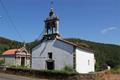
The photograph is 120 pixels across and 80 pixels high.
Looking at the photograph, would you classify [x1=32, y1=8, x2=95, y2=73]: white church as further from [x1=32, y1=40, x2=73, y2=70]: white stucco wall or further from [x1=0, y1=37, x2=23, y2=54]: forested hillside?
[x1=0, y1=37, x2=23, y2=54]: forested hillside

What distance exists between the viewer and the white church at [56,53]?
37.9 metres

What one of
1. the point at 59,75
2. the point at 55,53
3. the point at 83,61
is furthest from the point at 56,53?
the point at 59,75

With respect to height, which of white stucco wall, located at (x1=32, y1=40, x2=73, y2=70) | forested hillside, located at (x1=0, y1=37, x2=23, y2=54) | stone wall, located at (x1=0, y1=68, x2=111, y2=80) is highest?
forested hillside, located at (x1=0, y1=37, x2=23, y2=54)

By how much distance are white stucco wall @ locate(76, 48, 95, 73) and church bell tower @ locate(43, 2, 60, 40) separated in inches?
177

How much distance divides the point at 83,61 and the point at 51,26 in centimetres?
745

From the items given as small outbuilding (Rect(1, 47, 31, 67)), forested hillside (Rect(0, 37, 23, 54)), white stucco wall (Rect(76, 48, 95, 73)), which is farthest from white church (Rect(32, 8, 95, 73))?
forested hillside (Rect(0, 37, 23, 54))

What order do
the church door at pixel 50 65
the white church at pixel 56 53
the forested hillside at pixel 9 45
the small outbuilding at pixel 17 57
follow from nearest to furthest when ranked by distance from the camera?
1. the white church at pixel 56 53
2. the church door at pixel 50 65
3. the small outbuilding at pixel 17 57
4. the forested hillside at pixel 9 45

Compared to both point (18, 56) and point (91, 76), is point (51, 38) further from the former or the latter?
point (18, 56)

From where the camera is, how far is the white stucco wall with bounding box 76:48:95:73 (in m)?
38.2

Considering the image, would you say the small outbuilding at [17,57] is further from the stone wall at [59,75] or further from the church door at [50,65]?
the stone wall at [59,75]

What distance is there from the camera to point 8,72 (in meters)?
38.9

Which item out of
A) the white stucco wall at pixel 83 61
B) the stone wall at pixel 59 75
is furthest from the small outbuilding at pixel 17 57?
the stone wall at pixel 59 75

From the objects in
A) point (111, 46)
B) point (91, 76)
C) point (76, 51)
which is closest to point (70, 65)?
point (76, 51)

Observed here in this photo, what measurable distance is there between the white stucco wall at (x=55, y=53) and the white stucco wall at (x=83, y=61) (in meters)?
1.20
